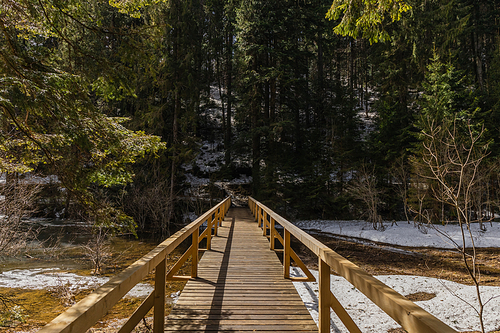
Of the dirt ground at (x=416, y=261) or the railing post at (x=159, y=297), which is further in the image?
the dirt ground at (x=416, y=261)

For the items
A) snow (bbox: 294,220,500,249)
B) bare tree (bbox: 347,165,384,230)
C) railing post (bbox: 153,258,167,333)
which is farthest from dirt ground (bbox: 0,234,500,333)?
railing post (bbox: 153,258,167,333)

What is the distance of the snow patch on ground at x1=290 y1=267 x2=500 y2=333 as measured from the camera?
5.34 meters

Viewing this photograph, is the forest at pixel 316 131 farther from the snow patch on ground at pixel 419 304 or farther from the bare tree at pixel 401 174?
the snow patch on ground at pixel 419 304

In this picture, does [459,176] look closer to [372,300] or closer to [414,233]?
[372,300]

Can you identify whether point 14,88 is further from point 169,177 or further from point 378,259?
point 169,177

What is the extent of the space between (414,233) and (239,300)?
1361cm

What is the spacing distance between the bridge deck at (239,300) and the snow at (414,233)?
9799 mm

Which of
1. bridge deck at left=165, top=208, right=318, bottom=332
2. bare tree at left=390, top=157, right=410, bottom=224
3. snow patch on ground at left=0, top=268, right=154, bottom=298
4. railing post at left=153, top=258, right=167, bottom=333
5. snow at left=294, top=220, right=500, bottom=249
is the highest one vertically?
bare tree at left=390, top=157, right=410, bottom=224

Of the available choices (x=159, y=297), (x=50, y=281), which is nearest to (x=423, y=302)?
(x=159, y=297)

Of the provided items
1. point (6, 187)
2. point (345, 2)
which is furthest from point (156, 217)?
point (345, 2)

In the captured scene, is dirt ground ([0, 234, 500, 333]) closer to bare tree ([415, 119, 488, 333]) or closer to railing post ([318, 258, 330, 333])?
bare tree ([415, 119, 488, 333])

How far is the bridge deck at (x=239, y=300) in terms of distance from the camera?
2.89 metres

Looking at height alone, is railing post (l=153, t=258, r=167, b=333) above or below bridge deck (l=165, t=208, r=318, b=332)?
above

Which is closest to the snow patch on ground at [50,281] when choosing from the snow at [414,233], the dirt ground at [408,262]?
the dirt ground at [408,262]
